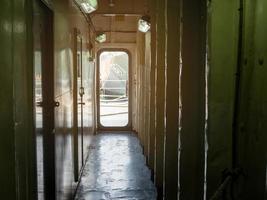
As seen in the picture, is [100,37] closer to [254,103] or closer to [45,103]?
[45,103]

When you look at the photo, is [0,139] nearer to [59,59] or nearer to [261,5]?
[261,5]

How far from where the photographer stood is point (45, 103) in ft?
10.8

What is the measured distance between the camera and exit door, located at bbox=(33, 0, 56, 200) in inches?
122

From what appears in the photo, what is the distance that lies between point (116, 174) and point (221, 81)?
439 centimetres

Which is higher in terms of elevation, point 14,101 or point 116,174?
point 14,101

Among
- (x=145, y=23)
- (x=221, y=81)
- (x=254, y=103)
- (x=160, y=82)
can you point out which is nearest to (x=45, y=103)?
(x=160, y=82)

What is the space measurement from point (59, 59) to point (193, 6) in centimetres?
152

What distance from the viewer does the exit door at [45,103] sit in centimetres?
310

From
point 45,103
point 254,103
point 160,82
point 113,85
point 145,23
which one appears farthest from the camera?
point 113,85

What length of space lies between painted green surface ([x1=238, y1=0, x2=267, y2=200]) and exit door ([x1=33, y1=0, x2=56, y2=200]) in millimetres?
1692

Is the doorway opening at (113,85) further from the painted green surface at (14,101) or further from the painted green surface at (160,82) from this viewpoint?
the painted green surface at (14,101)

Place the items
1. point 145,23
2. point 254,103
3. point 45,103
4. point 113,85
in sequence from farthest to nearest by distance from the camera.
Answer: point 113,85 < point 145,23 < point 45,103 < point 254,103

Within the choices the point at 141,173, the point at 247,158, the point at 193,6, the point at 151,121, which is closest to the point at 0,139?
the point at 247,158

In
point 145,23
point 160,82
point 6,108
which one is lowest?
point 6,108
